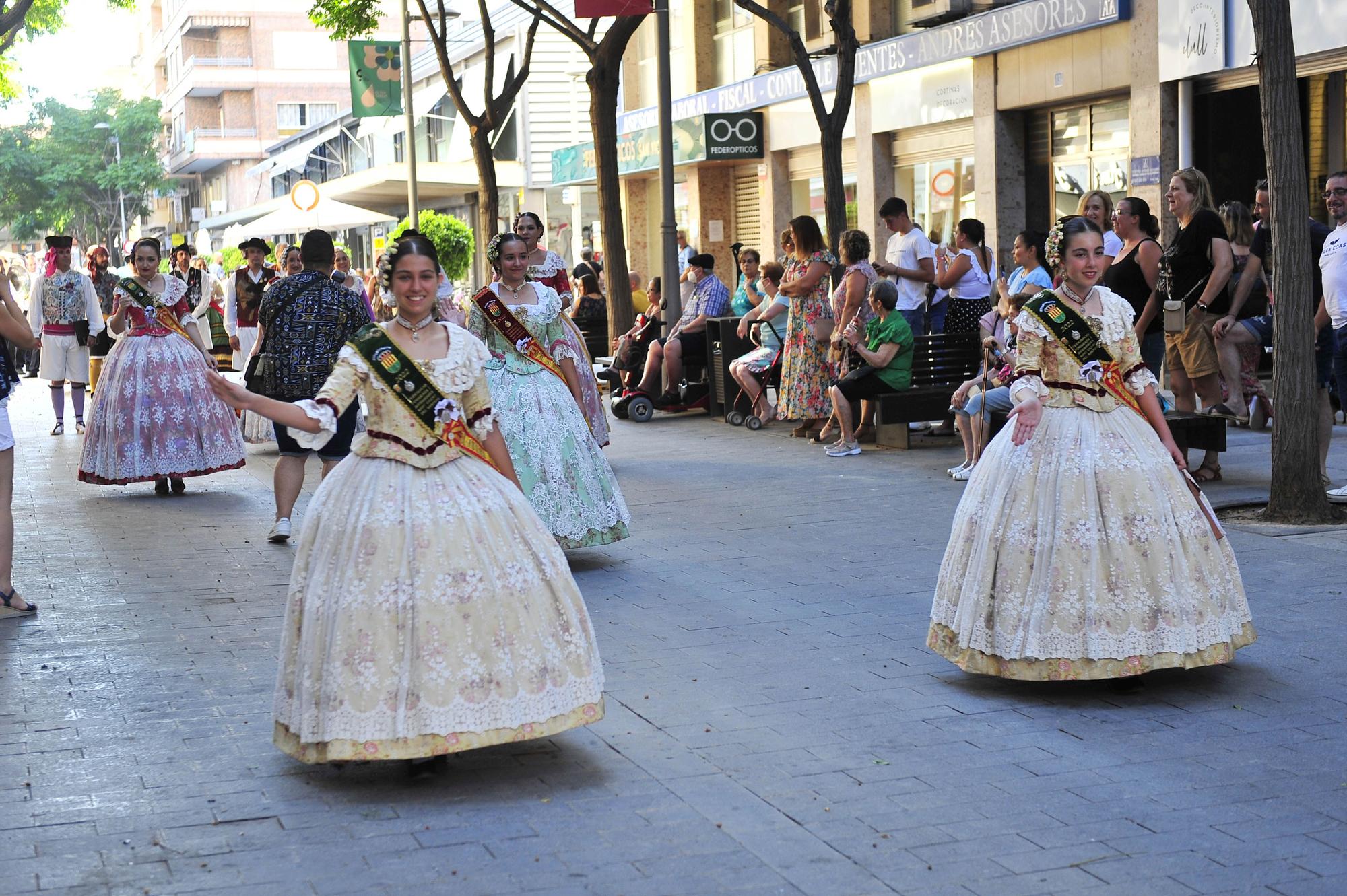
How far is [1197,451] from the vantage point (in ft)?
38.9

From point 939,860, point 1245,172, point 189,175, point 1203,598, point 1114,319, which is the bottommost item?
point 939,860

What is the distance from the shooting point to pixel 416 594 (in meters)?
4.96

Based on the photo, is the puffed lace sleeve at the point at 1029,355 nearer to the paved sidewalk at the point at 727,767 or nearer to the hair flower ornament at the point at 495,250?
the paved sidewalk at the point at 727,767

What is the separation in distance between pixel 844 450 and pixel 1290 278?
4.53 metres

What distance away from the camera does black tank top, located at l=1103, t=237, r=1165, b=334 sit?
1132cm

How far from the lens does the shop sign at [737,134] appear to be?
91.0ft

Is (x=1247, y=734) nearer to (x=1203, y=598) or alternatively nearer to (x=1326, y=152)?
(x=1203, y=598)

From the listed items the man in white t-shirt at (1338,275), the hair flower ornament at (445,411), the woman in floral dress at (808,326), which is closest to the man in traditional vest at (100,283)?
the woman in floral dress at (808,326)

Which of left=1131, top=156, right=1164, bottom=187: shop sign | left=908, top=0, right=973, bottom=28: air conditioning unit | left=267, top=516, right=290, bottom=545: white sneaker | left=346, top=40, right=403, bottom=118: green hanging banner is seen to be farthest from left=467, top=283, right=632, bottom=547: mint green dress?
left=346, top=40, right=403, bottom=118: green hanging banner

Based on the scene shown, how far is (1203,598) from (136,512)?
7.92 meters

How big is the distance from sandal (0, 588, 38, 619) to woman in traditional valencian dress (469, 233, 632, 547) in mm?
2498

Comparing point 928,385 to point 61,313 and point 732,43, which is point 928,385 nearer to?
point 61,313

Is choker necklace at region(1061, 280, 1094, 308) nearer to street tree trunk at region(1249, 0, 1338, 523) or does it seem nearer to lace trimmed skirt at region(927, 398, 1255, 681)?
lace trimmed skirt at region(927, 398, 1255, 681)

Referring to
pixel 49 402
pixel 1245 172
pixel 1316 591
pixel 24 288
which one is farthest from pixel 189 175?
pixel 1316 591
